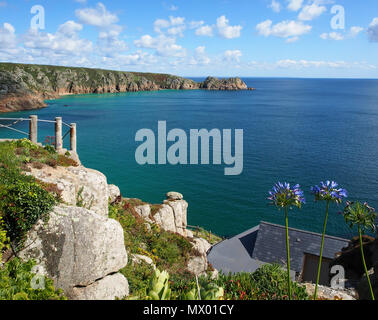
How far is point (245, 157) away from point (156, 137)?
2650 cm

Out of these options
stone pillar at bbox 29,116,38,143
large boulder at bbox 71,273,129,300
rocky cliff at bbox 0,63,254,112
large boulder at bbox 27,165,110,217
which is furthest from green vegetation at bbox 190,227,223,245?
rocky cliff at bbox 0,63,254,112

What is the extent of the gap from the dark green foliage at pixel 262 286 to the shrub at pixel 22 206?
646 centimetres

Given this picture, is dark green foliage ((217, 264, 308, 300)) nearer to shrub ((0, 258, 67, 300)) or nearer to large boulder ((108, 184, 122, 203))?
shrub ((0, 258, 67, 300))

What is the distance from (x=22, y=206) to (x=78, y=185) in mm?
3791

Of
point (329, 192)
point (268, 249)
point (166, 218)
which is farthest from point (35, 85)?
point (329, 192)

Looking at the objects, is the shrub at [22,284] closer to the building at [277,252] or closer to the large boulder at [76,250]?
the large boulder at [76,250]

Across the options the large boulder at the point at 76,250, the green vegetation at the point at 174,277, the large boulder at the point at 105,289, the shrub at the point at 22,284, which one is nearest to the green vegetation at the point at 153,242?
the green vegetation at the point at 174,277

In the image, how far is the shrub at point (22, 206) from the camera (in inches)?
379

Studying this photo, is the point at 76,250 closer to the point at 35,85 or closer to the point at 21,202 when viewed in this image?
the point at 21,202

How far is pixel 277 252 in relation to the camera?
83.4ft

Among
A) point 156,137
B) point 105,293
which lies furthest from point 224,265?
point 156,137

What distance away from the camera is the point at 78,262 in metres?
9.95

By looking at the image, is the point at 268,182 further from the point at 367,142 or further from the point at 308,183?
the point at 367,142

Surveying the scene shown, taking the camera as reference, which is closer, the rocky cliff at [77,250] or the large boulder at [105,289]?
the rocky cliff at [77,250]
